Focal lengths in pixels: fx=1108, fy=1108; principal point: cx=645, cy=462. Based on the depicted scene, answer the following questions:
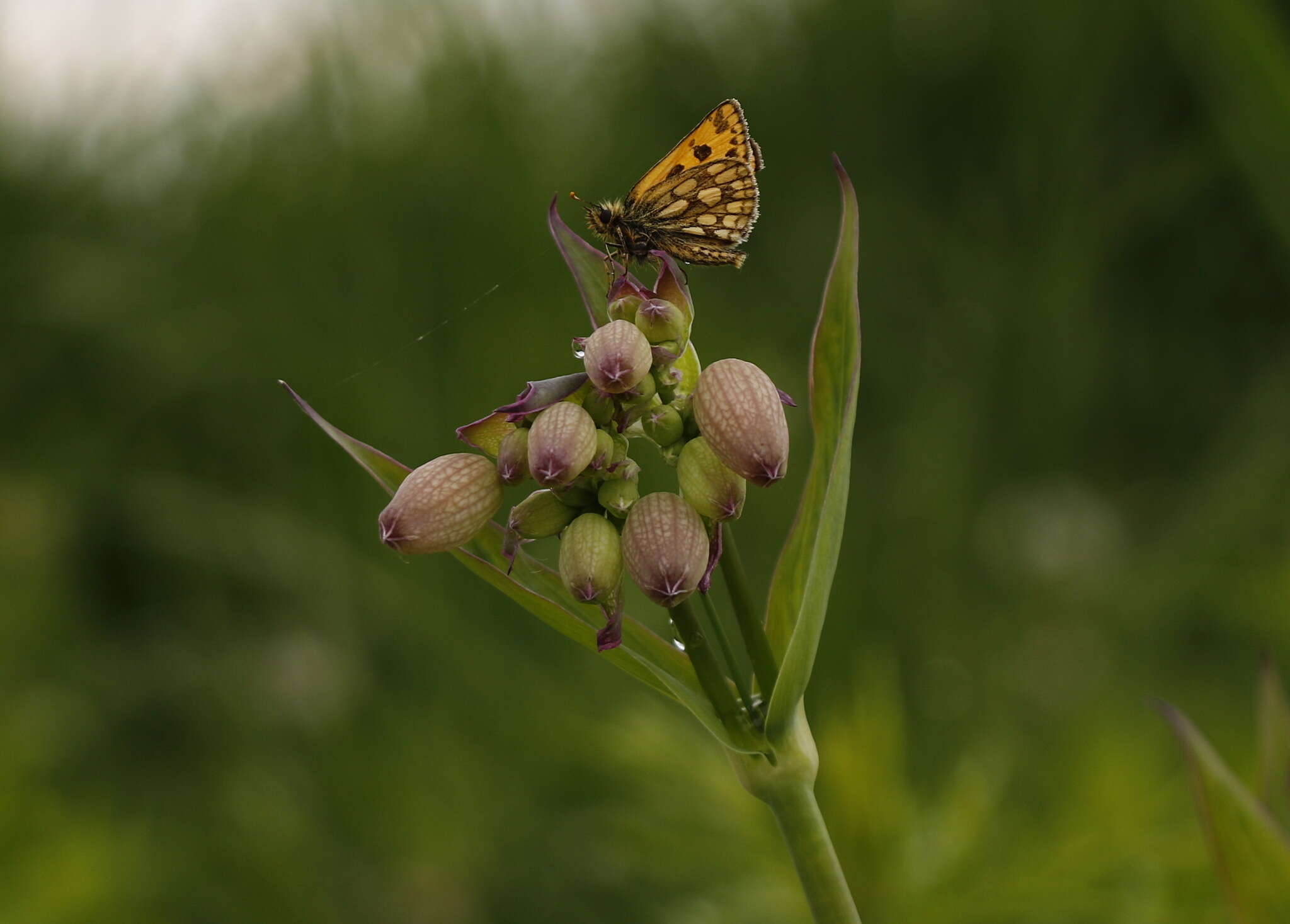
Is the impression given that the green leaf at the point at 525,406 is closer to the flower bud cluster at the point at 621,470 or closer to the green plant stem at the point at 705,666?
the flower bud cluster at the point at 621,470

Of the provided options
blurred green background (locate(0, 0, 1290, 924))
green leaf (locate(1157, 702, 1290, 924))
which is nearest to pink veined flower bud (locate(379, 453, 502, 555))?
green leaf (locate(1157, 702, 1290, 924))

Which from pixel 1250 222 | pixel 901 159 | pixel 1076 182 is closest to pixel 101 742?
pixel 901 159

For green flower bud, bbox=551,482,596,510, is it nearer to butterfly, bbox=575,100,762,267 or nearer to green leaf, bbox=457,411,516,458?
green leaf, bbox=457,411,516,458

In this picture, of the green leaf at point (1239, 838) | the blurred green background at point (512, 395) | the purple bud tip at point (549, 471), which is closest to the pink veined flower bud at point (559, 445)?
the purple bud tip at point (549, 471)

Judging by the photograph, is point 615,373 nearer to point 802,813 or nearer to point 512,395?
point 802,813

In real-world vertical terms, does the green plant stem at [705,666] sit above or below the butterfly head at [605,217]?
below

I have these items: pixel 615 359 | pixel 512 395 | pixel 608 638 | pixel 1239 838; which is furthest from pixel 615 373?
pixel 512 395
